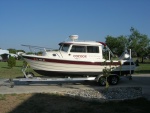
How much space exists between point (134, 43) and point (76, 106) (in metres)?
69.4

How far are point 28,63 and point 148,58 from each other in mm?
69217

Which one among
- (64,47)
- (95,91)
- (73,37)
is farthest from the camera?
(73,37)

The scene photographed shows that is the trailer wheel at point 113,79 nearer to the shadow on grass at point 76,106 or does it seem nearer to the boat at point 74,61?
the boat at point 74,61

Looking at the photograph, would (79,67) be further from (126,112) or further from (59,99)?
(126,112)

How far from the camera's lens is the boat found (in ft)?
51.3

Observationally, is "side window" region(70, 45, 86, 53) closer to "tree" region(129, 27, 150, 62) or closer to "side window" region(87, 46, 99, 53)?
"side window" region(87, 46, 99, 53)

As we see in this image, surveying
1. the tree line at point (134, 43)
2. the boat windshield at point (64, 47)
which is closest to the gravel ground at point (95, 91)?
the boat windshield at point (64, 47)

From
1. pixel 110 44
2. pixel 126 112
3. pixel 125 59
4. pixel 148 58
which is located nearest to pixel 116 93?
pixel 126 112

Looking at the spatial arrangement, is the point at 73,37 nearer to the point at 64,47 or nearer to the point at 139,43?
the point at 64,47

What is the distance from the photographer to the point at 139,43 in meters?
77.5

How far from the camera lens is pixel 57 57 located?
1575cm

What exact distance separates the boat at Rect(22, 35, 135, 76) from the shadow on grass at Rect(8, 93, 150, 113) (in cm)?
485

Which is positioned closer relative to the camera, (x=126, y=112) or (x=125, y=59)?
(x=126, y=112)

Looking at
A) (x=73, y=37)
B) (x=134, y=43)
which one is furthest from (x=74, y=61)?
(x=134, y=43)
